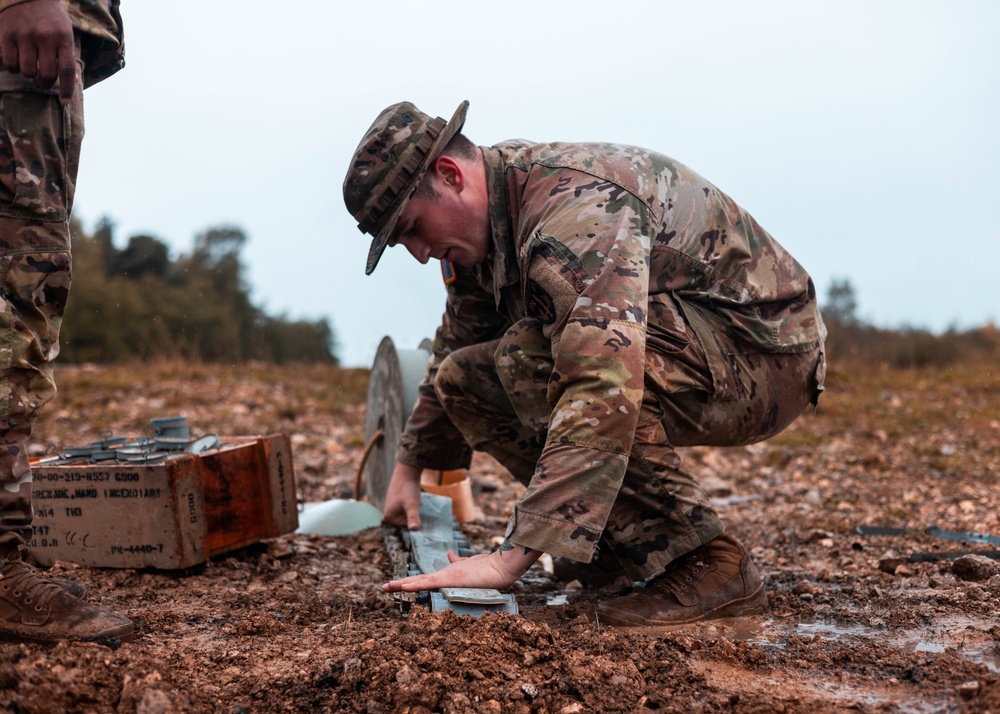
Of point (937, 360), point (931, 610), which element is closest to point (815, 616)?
point (931, 610)

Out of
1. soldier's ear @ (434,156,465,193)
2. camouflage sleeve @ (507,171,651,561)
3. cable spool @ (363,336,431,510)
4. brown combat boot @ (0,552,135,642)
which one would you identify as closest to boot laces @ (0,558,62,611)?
brown combat boot @ (0,552,135,642)

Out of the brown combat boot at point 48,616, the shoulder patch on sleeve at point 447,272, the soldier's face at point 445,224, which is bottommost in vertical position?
the brown combat boot at point 48,616

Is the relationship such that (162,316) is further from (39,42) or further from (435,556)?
(39,42)

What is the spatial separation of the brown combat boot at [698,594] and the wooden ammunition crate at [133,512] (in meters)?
1.52

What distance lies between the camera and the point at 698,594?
280cm

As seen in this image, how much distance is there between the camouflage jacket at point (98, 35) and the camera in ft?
8.45

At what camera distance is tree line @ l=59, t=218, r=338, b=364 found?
11.8 m

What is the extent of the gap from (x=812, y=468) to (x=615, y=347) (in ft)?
13.8

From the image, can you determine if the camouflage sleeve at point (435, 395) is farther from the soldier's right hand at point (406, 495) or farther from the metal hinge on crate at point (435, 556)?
the metal hinge on crate at point (435, 556)

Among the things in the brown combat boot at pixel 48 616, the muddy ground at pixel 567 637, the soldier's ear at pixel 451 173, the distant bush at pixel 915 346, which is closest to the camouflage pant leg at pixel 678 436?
the muddy ground at pixel 567 637

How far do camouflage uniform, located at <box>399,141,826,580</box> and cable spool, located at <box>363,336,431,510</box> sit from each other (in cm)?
79

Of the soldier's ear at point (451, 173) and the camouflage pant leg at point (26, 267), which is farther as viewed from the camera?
the soldier's ear at point (451, 173)

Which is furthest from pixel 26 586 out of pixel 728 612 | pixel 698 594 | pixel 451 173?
pixel 728 612

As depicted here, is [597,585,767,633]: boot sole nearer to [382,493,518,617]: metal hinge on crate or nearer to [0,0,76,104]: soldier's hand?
[382,493,518,617]: metal hinge on crate
